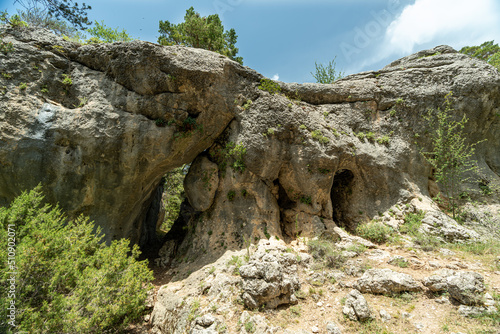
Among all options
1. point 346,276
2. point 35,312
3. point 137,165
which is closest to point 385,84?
point 346,276

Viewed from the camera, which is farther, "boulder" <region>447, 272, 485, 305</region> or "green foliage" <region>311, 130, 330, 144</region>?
"green foliage" <region>311, 130, 330, 144</region>

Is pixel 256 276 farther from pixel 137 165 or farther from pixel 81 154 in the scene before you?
pixel 81 154

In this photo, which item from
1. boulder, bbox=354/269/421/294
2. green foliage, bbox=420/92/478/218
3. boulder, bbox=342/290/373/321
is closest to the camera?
boulder, bbox=342/290/373/321

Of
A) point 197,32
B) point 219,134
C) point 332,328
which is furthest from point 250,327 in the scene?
point 197,32

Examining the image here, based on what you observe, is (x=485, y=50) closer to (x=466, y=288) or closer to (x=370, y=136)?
(x=370, y=136)

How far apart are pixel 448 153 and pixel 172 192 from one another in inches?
743

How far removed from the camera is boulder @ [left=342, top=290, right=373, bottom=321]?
19.2 feet

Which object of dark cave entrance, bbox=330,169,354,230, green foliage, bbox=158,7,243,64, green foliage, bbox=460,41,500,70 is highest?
green foliage, bbox=158,7,243,64

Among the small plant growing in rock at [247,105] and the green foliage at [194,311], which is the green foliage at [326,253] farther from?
the small plant growing in rock at [247,105]

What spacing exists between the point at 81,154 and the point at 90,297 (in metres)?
5.76

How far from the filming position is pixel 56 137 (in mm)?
8992

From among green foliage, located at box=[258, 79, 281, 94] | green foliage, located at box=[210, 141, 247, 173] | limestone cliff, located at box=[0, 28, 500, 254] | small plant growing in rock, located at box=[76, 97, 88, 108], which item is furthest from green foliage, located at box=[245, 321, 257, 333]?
small plant growing in rock, located at box=[76, 97, 88, 108]

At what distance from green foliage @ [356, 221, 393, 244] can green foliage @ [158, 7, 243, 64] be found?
50.3 ft

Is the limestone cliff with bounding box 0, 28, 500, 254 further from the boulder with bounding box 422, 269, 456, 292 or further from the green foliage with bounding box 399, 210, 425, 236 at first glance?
the boulder with bounding box 422, 269, 456, 292
